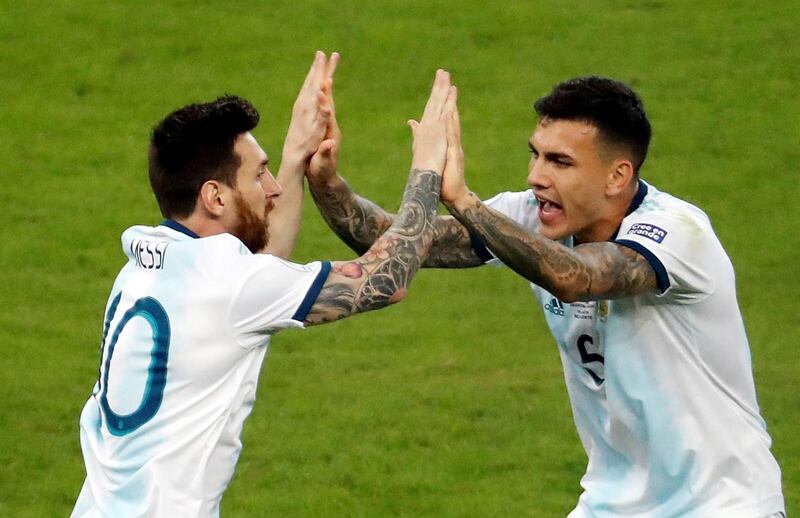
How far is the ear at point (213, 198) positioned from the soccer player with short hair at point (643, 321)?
2.69 feet

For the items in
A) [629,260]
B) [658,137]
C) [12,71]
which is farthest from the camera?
[12,71]

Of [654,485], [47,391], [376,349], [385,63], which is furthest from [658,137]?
[654,485]

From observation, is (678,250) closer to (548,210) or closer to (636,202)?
(636,202)

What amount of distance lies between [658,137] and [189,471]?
10.0 metres

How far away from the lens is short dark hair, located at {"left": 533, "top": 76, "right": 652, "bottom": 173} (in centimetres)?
644

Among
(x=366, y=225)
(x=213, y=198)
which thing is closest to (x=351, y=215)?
(x=366, y=225)

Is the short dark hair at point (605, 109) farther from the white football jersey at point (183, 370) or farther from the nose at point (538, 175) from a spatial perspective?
the white football jersey at point (183, 370)

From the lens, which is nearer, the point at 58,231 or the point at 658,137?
the point at 58,231

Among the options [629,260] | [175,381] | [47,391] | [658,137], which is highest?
[658,137]

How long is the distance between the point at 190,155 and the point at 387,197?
8.15 metres

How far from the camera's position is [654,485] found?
21.1 feet

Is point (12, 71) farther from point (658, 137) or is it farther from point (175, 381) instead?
point (175, 381)

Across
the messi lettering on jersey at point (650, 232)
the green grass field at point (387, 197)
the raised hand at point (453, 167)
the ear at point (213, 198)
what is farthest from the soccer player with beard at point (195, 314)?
the green grass field at point (387, 197)

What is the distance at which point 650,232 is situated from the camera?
6.21 m
